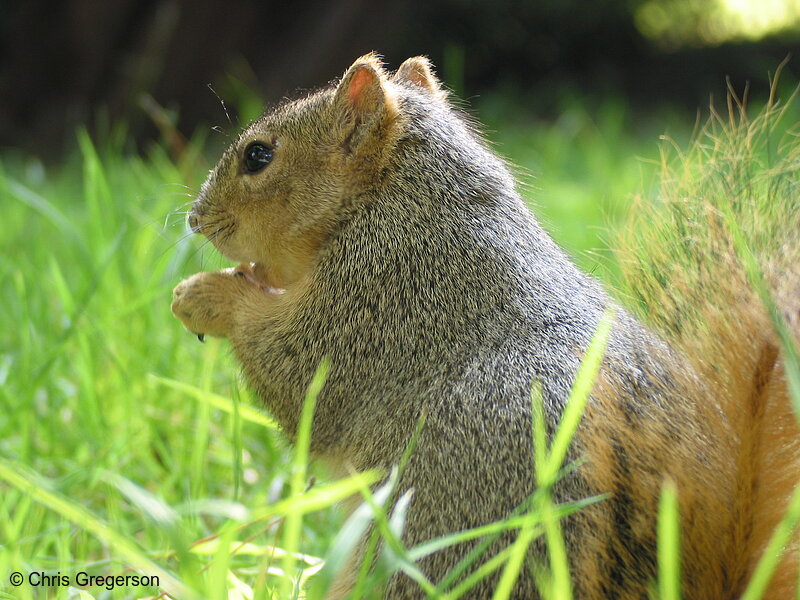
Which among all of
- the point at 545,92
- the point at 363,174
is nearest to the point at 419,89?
the point at 363,174

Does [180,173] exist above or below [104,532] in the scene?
above

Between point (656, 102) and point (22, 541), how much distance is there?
267 inches

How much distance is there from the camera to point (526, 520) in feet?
3.00

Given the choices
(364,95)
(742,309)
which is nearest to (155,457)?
(364,95)

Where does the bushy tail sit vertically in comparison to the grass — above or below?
above

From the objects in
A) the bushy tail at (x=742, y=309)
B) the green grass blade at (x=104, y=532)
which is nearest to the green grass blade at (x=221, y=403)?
the green grass blade at (x=104, y=532)

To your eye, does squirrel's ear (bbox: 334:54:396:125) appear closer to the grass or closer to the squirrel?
the squirrel

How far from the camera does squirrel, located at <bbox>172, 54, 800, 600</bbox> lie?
1053 mm

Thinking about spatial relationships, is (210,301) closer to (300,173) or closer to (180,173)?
(300,173)

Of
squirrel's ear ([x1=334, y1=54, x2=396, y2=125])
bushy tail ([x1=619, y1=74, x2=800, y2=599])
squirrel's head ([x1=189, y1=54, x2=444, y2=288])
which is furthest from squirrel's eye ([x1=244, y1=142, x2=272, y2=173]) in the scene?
bushy tail ([x1=619, y1=74, x2=800, y2=599])

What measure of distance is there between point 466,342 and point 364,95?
0.46 metres

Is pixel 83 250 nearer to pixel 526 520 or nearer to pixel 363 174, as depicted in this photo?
pixel 363 174

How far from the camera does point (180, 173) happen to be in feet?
10.0
